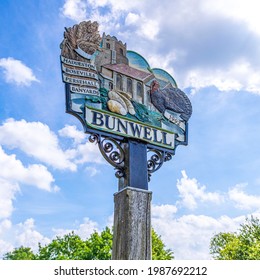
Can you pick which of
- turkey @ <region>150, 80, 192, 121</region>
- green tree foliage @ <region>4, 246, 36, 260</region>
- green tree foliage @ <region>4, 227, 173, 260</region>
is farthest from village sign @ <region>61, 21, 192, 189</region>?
green tree foliage @ <region>4, 246, 36, 260</region>

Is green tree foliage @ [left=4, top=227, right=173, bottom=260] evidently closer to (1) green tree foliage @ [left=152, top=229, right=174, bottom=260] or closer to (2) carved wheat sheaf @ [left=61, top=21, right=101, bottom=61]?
(1) green tree foliage @ [left=152, top=229, right=174, bottom=260]

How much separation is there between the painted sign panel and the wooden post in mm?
715

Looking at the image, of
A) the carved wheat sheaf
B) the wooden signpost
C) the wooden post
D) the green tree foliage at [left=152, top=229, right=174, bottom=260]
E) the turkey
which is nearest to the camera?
the wooden post


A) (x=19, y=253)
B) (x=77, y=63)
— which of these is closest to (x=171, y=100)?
(x=77, y=63)

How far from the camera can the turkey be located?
15.2 ft

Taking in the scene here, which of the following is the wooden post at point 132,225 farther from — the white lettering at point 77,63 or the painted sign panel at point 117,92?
the white lettering at point 77,63

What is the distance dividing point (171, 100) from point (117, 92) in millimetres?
826

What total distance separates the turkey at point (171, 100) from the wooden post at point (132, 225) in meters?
1.28

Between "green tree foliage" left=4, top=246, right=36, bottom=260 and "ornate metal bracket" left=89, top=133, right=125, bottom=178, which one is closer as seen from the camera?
"ornate metal bracket" left=89, top=133, right=125, bottom=178

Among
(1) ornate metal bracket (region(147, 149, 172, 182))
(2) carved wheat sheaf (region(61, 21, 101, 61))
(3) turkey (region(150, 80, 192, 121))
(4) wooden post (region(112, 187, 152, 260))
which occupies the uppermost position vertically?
(2) carved wheat sheaf (region(61, 21, 101, 61))

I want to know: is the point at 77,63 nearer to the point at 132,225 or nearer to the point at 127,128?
the point at 127,128

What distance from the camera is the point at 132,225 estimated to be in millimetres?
3578

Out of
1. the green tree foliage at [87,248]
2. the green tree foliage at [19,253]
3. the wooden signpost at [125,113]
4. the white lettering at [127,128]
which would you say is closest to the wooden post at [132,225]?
the wooden signpost at [125,113]

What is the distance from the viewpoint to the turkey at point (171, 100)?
4625mm
